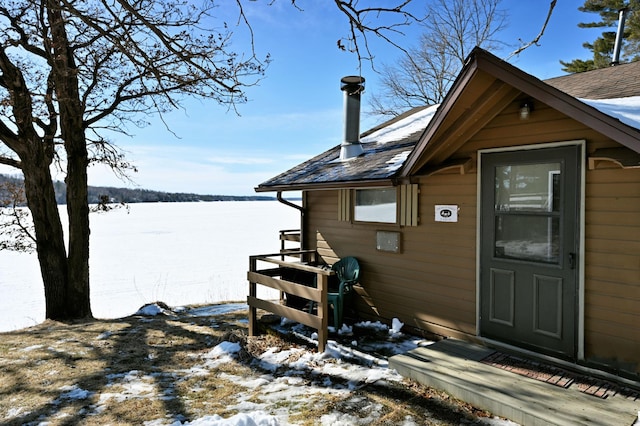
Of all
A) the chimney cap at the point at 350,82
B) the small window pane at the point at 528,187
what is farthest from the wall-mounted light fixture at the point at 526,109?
the chimney cap at the point at 350,82

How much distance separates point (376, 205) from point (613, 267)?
9.52 feet

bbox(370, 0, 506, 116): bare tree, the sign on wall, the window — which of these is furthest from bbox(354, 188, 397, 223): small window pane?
bbox(370, 0, 506, 116): bare tree

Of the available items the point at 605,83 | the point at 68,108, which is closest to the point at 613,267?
the point at 605,83

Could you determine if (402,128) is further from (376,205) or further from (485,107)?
(485,107)

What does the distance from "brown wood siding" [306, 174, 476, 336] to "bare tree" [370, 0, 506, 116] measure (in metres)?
11.7

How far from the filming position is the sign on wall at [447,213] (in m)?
4.74

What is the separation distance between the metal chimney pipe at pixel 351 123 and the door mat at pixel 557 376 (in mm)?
3818

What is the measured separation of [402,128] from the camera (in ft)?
23.9

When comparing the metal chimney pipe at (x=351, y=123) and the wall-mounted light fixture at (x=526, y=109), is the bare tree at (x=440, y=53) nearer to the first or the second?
the metal chimney pipe at (x=351, y=123)

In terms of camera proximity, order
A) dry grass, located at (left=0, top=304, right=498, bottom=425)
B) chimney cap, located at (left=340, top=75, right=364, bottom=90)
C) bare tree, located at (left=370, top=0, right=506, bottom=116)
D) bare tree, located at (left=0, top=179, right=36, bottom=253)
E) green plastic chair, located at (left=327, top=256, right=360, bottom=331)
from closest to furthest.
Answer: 1. dry grass, located at (left=0, top=304, right=498, bottom=425)
2. green plastic chair, located at (left=327, top=256, right=360, bottom=331)
3. chimney cap, located at (left=340, top=75, right=364, bottom=90)
4. bare tree, located at (left=0, top=179, right=36, bottom=253)
5. bare tree, located at (left=370, top=0, right=506, bottom=116)

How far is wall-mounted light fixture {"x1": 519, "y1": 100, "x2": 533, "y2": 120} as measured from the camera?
396 centimetres

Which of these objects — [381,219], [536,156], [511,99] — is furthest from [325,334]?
[511,99]

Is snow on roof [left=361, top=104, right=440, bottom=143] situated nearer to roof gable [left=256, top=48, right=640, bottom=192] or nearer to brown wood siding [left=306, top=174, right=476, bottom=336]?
roof gable [left=256, top=48, right=640, bottom=192]

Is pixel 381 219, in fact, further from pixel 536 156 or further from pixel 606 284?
pixel 606 284
